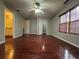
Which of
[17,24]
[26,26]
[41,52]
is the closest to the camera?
[41,52]

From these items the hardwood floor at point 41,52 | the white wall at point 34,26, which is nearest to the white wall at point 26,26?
the white wall at point 34,26

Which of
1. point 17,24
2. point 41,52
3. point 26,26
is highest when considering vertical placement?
point 17,24

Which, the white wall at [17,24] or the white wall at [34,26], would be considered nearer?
the white wall at [17,24]

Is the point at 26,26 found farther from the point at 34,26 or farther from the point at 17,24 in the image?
the point at 17,24

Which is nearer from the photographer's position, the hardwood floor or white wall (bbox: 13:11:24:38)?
the hardwood floor

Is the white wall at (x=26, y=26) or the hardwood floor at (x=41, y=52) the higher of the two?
the white wall at (x=26, y=26)

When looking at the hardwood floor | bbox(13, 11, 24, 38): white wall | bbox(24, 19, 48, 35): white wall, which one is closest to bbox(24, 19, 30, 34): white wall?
bbox(24, 19, 48, 35): white wall

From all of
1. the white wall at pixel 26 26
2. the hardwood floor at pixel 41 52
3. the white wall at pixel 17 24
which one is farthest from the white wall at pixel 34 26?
the hardwood floor at pixel 41 52

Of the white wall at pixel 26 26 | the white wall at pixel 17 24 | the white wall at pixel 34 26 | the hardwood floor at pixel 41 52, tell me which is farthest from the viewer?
the white wall at pixel 26 26

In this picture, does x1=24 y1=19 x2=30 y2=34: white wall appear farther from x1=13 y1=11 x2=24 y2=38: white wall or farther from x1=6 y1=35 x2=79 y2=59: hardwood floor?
x1=6 y1=35 x2=79 y2=59: hardwood floor

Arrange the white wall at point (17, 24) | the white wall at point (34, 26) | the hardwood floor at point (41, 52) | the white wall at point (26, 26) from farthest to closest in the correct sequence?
the white wall at point (26, 26) < the white wall at point (34, 26) < the white wall at point (17, 24) < the hardwood floor at point (41, 52)

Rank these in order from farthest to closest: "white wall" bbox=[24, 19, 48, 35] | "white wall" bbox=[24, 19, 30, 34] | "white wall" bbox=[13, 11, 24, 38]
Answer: "white wall" bbox=[24, 19, 30, 34]
"white wall" bbox=[24, 19, 48, 35]
"white wall" bbox=[13, 11, 24, 38]

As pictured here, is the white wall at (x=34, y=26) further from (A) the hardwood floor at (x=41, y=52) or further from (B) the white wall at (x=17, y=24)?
(A) the hardwood floor at (x=41, y=52)

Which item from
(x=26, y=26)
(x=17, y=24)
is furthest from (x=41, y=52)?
(x=26, y=26)
